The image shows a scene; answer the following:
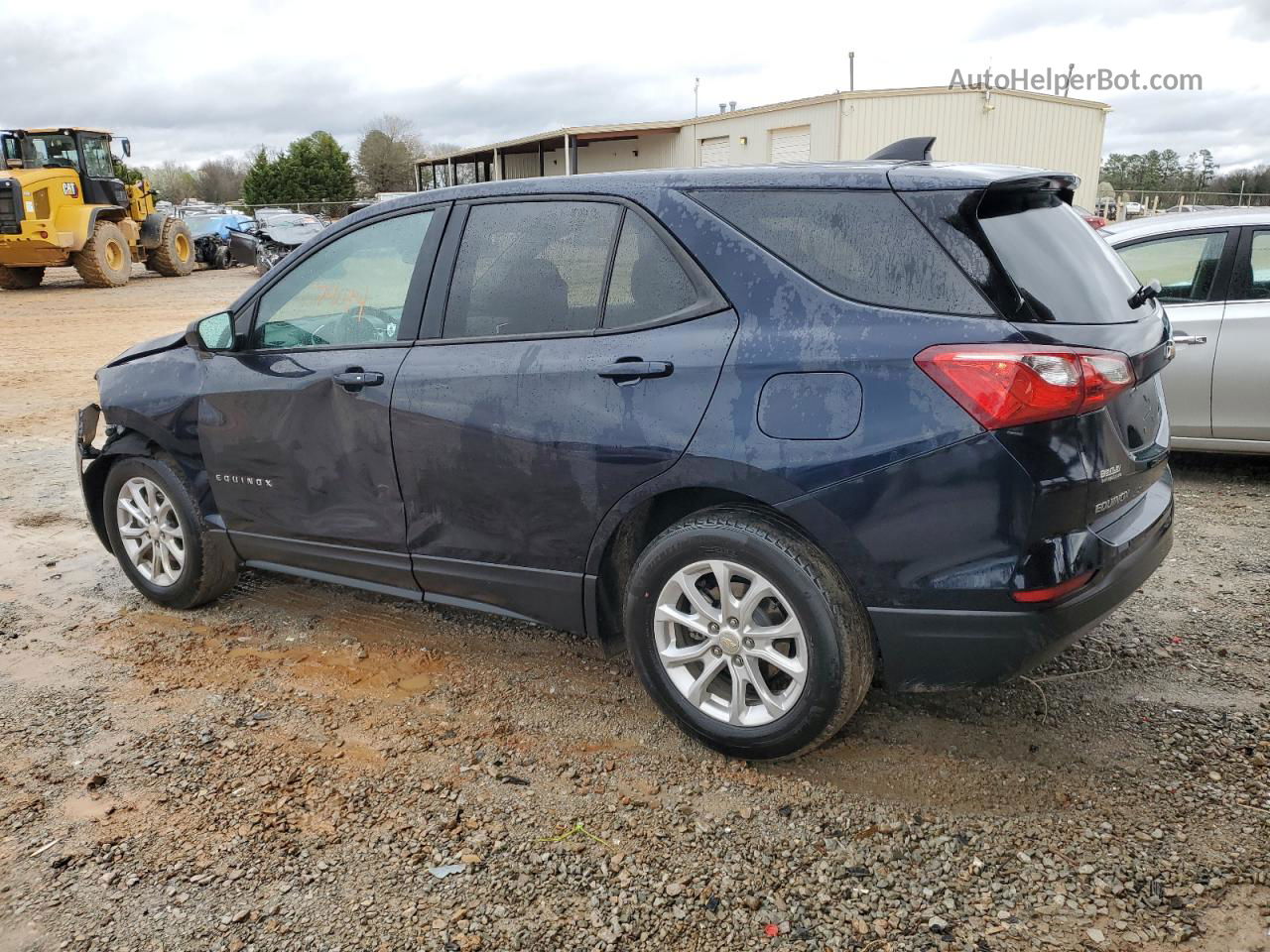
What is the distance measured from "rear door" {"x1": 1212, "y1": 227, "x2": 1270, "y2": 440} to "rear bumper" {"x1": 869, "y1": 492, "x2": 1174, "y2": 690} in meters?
3.43

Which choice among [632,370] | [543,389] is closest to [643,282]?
[632,370]

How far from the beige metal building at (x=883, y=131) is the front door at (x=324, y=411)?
56.9ft

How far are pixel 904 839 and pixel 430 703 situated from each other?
1.73 m

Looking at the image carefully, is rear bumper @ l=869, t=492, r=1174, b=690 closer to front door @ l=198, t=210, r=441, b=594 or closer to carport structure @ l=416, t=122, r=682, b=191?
front door @ l=198, t=210, r=441, b=594

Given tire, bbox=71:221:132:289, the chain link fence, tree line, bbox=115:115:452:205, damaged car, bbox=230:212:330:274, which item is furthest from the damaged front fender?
tree line, bbox=115:115:452:205

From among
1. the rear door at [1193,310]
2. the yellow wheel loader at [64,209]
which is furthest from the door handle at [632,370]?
the yellow wheel loader at [64,209]

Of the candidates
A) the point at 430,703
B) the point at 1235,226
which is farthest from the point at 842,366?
the point at 1235,226

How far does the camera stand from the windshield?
2148 centimetres

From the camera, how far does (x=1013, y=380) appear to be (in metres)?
2.54

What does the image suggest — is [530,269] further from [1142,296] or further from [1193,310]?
[1193,310]

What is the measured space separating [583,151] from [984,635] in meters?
33.5

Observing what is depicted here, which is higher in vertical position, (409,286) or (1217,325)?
(409,286)

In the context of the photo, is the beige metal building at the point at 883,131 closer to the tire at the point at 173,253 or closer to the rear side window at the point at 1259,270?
the tire at the point at 173,253

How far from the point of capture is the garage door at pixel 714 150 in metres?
28.7
